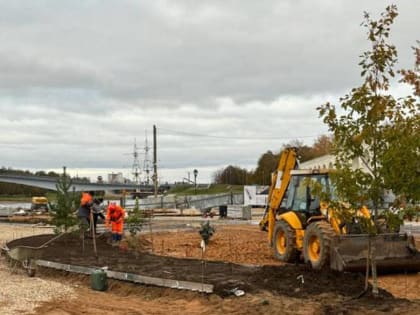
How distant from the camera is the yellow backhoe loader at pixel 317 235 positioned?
13.1 meters

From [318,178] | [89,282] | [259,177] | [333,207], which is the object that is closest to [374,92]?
[333,207]

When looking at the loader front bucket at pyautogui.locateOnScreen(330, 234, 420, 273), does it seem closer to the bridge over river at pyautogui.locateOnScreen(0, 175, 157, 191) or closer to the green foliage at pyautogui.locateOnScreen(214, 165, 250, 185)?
the bridge over river at pyautogui.locateOnScreen(0, 175, 157, 191)

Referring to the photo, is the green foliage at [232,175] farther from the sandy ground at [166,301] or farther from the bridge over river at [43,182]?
the sandy ground at [166,301]

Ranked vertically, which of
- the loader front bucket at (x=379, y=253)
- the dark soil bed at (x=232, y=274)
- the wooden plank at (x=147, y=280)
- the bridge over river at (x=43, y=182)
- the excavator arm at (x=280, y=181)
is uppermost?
the bridge over river at (x=43, y=182)

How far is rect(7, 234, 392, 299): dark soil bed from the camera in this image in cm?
1090

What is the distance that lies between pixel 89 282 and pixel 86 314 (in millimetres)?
3319

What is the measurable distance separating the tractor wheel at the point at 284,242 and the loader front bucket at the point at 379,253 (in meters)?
2.31

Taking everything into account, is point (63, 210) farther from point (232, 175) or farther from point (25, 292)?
point (232, 175)

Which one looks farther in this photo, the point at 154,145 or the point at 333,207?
the point at 154,145

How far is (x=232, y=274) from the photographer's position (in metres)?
12.5

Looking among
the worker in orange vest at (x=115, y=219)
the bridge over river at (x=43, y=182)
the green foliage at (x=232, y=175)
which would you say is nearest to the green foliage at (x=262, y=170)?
the green foliage at (x=232, y=175)

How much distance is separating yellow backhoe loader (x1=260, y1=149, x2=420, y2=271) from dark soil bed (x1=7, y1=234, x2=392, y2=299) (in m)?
0.83

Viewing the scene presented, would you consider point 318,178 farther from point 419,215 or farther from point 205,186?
point 205,186

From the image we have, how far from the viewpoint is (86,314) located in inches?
406
